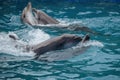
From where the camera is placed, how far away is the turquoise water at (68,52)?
679 centimetres

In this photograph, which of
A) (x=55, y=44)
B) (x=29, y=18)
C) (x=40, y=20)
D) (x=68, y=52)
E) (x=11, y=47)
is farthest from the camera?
(x=29, y=18)

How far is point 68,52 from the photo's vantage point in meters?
7.62

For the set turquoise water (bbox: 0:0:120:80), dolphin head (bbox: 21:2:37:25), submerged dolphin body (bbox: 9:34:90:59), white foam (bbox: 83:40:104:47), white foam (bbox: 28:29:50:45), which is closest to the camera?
turquoise water (bbox: 0:0:120:80)

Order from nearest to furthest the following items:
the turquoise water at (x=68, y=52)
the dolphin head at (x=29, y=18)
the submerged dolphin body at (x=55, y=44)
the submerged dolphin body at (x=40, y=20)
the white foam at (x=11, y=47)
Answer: the turquoise water at (x=68, y=52), the submerged dolphin body at (x=55, y=44), the white foam at (x=11, y=47), the submerged dolphin body at (x=40, y=20), the dolphin head at (x=29, y=18)

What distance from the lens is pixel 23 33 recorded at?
32.5 ft

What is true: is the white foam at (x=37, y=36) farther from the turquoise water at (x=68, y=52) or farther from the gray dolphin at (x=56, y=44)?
the gray dolphin at (x=56, y=44)

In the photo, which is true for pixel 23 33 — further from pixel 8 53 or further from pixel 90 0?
pixel 90 0

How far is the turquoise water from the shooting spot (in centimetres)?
679

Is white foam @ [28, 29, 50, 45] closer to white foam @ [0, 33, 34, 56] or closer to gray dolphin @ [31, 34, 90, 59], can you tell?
white foam @ [0, 33, 34, 56]

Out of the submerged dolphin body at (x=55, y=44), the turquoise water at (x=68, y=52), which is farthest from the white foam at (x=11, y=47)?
the submerged dolphin body at (x=55, y=44)

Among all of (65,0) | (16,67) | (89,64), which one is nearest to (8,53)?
(16,67)

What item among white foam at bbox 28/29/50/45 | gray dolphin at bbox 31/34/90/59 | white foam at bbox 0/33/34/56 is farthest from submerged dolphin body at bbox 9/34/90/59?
white foam at bbox 28/29/50/45

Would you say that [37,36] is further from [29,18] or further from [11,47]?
[29,18]

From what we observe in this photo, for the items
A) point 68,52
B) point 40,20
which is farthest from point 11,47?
point 40,20
